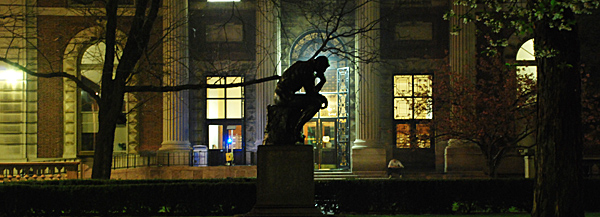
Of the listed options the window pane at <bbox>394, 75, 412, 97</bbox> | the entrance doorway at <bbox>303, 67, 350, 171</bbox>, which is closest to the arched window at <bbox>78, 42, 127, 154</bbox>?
the entrance doorway at <bbox>303, 67, 350, 171</bbox>

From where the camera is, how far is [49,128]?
31344mm

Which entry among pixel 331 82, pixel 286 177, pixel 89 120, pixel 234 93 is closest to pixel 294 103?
pixel 286 177

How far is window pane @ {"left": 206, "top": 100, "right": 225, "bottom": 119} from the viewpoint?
105 ft

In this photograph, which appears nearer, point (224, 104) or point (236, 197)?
point (236, 197)

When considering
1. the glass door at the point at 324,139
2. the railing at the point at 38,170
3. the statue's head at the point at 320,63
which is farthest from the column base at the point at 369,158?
the statue's head at the point at 320,63

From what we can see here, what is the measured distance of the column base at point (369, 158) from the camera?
29.4 metres

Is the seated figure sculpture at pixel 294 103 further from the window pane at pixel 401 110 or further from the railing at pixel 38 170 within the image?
the window pane at pixel 401 110

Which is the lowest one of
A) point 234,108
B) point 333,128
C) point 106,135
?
point 106,135

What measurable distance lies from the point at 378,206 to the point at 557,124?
5690mm

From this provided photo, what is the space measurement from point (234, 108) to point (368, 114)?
21.2 feet

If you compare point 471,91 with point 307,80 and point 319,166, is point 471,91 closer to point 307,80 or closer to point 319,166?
point 319,166

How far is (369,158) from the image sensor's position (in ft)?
96.6

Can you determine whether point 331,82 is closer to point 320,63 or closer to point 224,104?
point 224,104

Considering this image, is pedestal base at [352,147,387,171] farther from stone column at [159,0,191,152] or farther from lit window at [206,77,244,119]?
stone column at [159,0,191,152]
